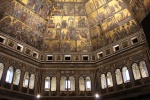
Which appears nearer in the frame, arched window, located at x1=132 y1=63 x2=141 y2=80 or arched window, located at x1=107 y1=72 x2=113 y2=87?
arched window, located at x1=132 y1=63 x2=141 y2=80

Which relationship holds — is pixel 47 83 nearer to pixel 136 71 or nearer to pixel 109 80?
pixel 109 80

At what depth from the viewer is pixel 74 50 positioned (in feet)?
77.0

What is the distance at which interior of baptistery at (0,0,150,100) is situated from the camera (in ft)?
59.2

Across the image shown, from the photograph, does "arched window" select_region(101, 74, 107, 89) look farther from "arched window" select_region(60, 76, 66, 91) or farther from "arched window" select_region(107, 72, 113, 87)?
"arched window" select_region(60, 76, 66, 91)

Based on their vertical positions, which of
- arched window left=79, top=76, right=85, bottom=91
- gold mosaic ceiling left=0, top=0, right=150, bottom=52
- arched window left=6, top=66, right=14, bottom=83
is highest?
gold mosaic ceiling left=0, top=0, right=150, bottom=52

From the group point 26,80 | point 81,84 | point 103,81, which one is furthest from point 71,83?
point 26,80

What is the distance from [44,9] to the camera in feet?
74.7

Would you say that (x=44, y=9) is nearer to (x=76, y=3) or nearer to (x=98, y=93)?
(x=76, y=3)

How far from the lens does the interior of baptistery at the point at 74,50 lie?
18.0 metres

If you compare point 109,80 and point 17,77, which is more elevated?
point 17,77

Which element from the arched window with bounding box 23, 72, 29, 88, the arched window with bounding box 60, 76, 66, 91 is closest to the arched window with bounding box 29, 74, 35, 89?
the arched window with bounding box 23, 72, 29, 88

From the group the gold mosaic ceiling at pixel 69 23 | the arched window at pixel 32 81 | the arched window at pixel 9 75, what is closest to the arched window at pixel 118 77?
the gold mosaic ceiling at pixel 69 23

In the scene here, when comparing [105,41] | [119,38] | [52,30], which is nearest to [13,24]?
[52,30]

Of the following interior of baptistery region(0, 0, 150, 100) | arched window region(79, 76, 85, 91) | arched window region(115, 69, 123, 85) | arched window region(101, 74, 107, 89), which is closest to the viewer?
interior of baptistery region(0, 0, 150, 100)
